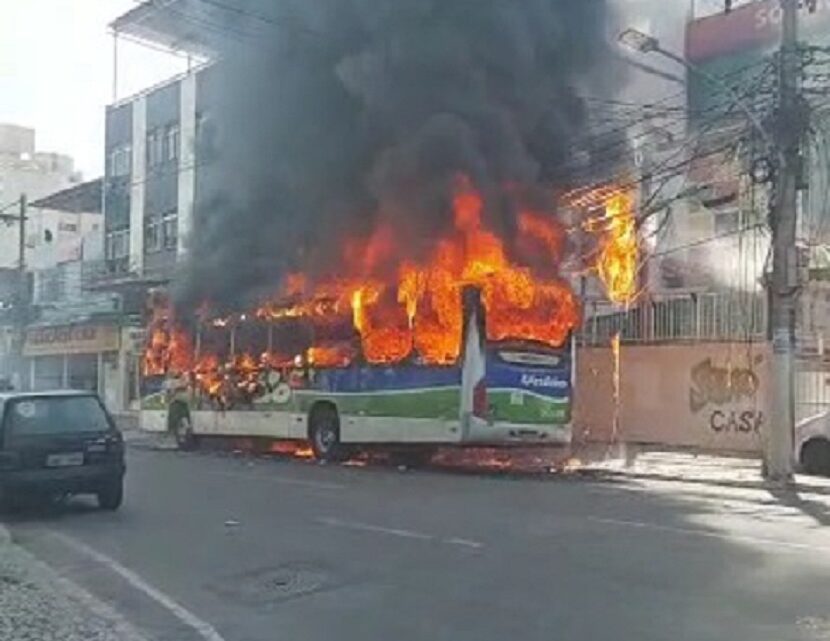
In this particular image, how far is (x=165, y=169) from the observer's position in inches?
1774

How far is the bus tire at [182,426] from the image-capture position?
28297 millimetres

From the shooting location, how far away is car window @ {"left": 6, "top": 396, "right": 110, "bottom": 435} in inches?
586

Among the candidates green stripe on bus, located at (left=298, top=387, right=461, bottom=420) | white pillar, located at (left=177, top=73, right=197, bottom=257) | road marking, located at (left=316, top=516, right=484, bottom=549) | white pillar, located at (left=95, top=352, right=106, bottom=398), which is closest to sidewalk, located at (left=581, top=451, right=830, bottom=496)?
green stripe on bus, located at (left=298, top=387, right=461, bottom=420)

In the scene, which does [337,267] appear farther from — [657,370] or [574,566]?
[574,566]

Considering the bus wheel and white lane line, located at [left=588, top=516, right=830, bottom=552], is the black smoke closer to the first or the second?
the bus wheel

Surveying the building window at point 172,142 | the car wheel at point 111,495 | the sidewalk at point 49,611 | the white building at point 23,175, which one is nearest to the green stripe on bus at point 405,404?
→ the car wheel at point 111,495

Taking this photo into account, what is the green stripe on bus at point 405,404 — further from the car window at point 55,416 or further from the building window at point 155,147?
the building window at point 155,147

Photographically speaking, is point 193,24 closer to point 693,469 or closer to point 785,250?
point 693,469

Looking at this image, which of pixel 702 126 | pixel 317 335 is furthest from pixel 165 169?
pixel 702 126

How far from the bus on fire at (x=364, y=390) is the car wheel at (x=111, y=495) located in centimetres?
620

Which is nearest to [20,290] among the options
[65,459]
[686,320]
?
[686,320]

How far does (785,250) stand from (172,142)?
30.0m

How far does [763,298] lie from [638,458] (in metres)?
4.25

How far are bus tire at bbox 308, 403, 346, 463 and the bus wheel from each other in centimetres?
554
